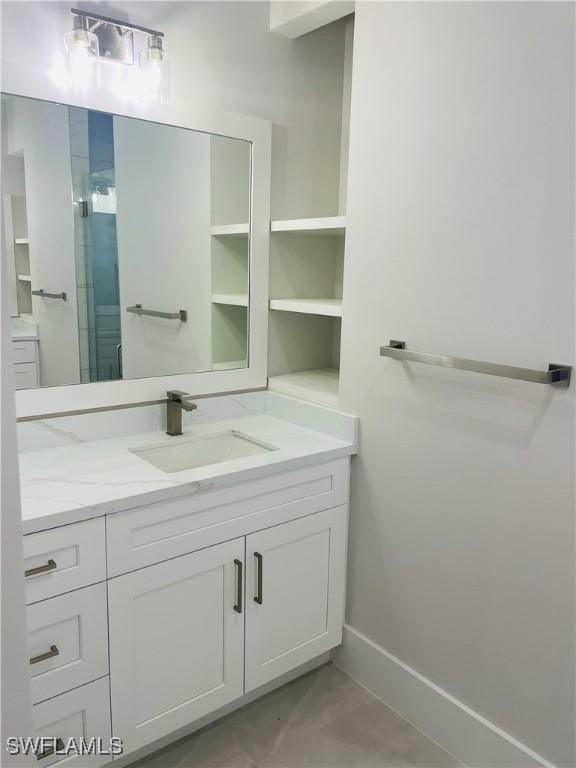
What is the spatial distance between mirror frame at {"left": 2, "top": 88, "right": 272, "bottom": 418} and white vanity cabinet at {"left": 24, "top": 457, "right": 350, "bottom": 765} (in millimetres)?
497

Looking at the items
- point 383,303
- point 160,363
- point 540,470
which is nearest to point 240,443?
point 160,363

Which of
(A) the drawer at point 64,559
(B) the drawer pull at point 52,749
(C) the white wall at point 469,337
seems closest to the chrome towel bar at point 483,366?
(C) the white wall at point 469,337

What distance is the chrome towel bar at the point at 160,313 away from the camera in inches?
73.1

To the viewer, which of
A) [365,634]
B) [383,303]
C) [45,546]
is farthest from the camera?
[365,634]

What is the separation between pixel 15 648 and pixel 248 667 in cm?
142

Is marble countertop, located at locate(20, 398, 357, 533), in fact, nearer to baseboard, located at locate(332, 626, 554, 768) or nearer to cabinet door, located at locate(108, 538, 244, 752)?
cabinet door, located at locate(108, 538, 244, 752)

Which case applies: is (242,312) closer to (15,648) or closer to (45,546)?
(45,546)

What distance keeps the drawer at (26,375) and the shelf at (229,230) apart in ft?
2.38

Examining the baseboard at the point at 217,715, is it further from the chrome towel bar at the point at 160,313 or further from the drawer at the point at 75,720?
the chrome towel bar at the point at 160,313

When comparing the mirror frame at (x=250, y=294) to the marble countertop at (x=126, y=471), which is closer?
the marble countertop at (x=126, y=471)

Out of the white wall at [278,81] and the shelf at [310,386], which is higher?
the white wall at [278,81]

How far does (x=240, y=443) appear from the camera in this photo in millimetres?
1970

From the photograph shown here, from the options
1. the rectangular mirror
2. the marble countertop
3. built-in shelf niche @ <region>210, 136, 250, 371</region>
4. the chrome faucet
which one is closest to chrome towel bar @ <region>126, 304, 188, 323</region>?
the rectangular mirror

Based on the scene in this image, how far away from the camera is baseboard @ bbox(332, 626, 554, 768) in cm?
155
